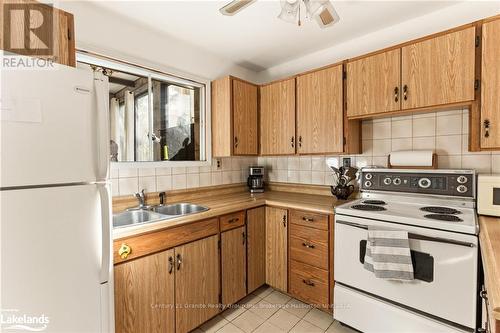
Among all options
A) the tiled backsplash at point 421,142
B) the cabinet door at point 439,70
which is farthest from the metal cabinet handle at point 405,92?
the tiled backsplash at point 421,142

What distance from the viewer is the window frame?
72.4 inches

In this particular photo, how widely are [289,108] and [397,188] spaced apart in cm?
121

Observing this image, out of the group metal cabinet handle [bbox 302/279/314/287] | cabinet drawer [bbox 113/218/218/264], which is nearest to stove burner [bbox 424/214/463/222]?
metal cabinet handle [bbox 302/279/314/287]

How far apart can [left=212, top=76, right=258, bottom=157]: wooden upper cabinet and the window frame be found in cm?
6

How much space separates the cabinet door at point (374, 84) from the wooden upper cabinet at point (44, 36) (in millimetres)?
1968

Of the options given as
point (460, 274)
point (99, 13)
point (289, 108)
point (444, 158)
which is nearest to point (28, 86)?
point (99, 13)

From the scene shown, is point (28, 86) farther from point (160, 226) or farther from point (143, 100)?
point (143, 100)

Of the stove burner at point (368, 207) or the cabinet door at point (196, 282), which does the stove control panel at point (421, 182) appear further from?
the cabinet door at point (196, 282)

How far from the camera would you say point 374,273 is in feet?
5.11

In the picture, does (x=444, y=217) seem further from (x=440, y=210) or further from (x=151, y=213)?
(x=151, y=213)

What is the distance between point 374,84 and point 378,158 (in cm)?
67

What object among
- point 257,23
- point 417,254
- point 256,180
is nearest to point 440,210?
point 417,254

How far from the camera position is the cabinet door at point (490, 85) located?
144cm

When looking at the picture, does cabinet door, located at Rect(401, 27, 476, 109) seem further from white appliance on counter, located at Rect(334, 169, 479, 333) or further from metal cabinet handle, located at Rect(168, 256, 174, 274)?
metal cabinet handle, located at Rect(168, 256, 174, 274)
